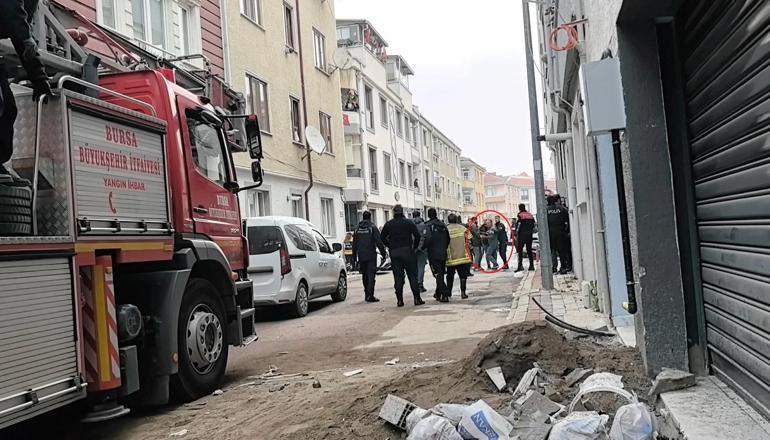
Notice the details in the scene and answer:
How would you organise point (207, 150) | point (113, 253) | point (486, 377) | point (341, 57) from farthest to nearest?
point (341, 57) → point (207, 150) → point (486, 377) → point (113, 253)

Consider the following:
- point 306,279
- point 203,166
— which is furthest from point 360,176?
point 203,166

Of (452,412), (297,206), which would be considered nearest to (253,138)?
(452,412)

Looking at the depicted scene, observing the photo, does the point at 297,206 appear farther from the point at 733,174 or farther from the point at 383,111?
the point at 733,174

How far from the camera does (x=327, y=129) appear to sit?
24.5 meters

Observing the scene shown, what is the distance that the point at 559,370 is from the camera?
5.07m

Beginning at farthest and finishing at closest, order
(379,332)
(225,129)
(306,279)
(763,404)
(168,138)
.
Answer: (306,279)
(379,332)
(225,129)
(168,138)
(763,404)

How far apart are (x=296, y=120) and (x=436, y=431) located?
18691mm

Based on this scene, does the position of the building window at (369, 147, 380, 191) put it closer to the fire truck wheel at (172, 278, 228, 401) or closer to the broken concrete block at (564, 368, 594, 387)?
the fire truck wheel at (172, 278, 228, 401)

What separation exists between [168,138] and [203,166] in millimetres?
671

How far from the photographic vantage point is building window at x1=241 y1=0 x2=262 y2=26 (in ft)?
62.8

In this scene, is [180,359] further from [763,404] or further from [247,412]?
[763,404]

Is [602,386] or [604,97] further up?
[604,97]

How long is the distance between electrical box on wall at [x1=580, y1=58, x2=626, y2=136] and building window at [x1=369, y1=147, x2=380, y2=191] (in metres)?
29.0

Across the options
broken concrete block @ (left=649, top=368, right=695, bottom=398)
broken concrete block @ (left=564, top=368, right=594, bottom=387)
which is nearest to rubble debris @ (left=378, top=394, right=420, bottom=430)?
broken concrete block @ (left=564, top=368, right=594, bottom=387)
